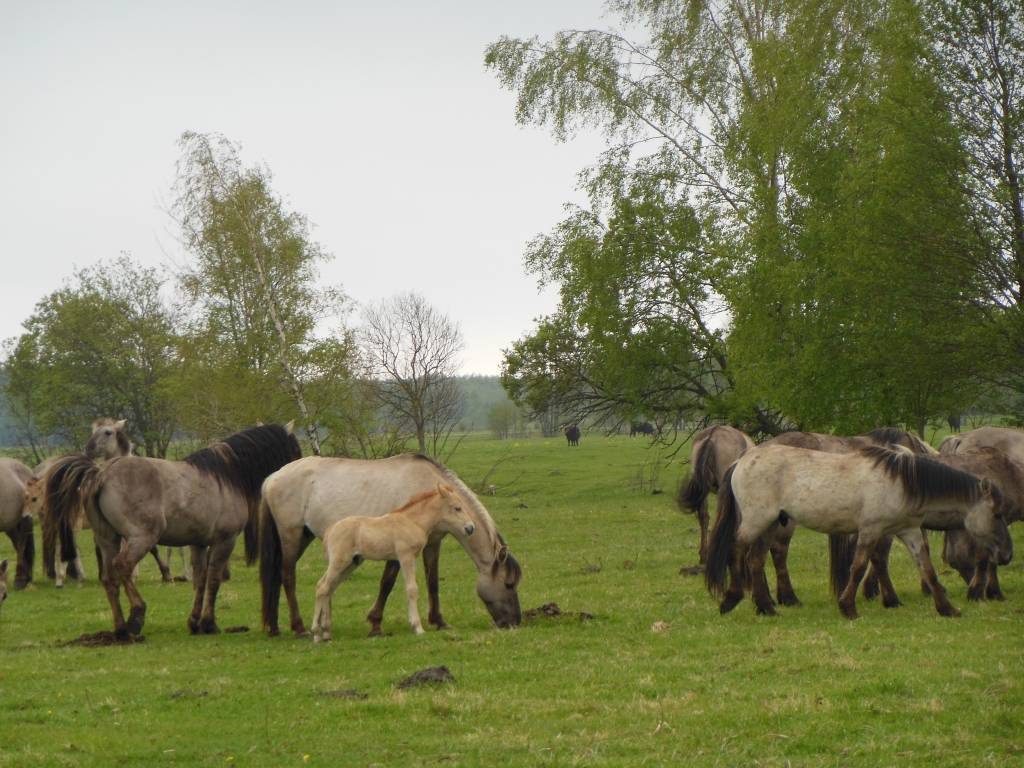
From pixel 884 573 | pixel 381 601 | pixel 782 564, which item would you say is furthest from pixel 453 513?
pixel 884 573

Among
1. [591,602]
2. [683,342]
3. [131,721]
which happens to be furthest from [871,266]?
[131,721]

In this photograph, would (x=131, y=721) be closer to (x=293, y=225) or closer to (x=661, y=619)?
(x=661, y=619)

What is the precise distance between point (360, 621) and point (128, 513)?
311 cm

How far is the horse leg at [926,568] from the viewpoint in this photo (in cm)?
1247

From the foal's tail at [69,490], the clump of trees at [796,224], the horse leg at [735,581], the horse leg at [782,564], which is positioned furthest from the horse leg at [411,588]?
the clump of trees at [796,224]

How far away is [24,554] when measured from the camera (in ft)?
63.5

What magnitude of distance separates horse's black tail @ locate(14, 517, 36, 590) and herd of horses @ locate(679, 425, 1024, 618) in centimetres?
1200

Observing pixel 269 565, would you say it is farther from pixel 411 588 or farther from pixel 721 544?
pixel 721 544

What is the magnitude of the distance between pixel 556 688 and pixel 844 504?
15.2 ft

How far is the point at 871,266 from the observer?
24078 mm

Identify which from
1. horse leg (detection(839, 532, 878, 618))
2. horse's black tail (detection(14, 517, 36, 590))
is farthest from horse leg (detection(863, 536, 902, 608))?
horse's black tail (detection(14, 517, 36, 590))

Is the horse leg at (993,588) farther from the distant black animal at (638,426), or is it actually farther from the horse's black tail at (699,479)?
the distant black animal at (638,426)

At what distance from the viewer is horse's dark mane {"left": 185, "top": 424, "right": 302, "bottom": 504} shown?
13.9 m

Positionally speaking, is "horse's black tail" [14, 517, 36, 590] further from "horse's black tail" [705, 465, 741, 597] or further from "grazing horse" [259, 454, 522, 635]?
"horse's black tail" [705, 465, 741, 597]
